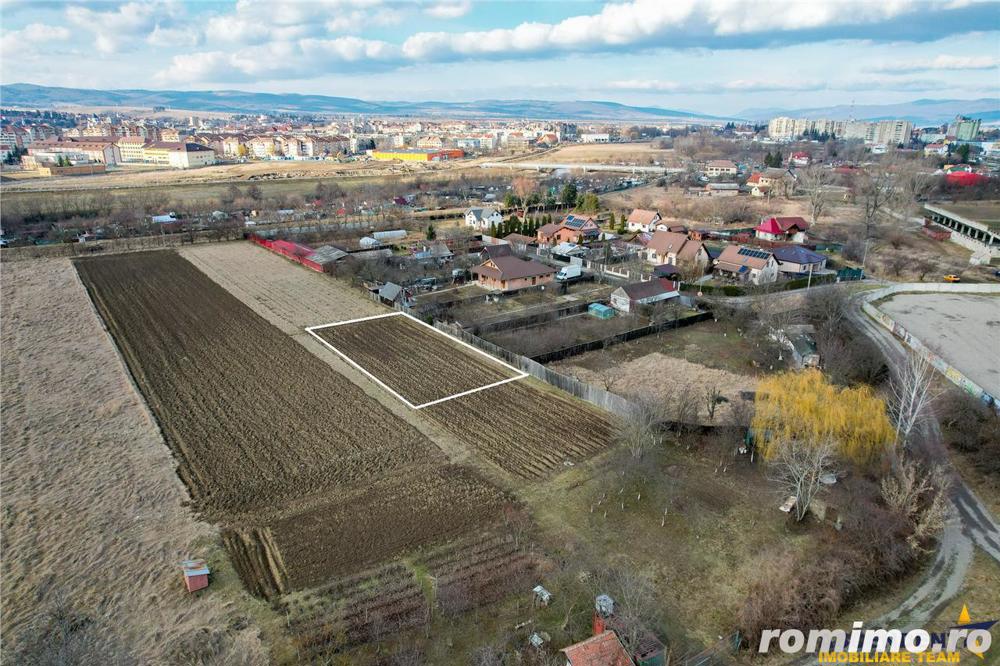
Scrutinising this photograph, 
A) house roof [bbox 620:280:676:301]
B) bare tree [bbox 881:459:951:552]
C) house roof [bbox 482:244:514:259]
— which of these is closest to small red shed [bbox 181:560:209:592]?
bare tree [bbox 881:459:951:552]

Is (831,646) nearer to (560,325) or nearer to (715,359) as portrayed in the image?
(715,359)

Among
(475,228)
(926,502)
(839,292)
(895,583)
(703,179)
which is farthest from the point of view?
(703,179)

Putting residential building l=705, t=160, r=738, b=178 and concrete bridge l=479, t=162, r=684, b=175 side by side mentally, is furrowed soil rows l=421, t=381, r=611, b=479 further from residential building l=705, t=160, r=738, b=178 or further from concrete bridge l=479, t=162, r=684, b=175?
concrete bridge l=479, t=162, r=684, b=175

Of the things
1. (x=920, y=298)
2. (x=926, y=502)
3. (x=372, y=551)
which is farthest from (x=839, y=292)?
(x=372, y=551)

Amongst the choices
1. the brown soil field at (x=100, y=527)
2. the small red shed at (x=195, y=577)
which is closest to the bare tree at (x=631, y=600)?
the brown soil field at (x=100, y=527)

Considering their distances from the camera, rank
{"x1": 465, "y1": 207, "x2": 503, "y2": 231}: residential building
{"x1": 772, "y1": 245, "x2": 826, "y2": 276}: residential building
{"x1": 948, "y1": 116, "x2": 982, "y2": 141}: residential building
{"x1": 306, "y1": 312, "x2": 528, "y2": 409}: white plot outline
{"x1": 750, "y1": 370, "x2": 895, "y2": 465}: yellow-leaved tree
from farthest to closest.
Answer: {"x1": 948, "y1": 116, "x2": 982, "y2": 141}: residential building → {"x1": 465, "y1": 207, "x2": 503, "y2": 231}: residential building → {"x1": 772, "y1": 245, "x2": 826, "y2": 276}: residential building → {"x1": 306, "y1": 312, "x2": 528, "y2": 409}: white plot outline → {"x1": 750, "y1": 370, "x2": 895, "y2": 465}: yellow-leaved tree

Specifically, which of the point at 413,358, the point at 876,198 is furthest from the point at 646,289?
the point at 876,198
